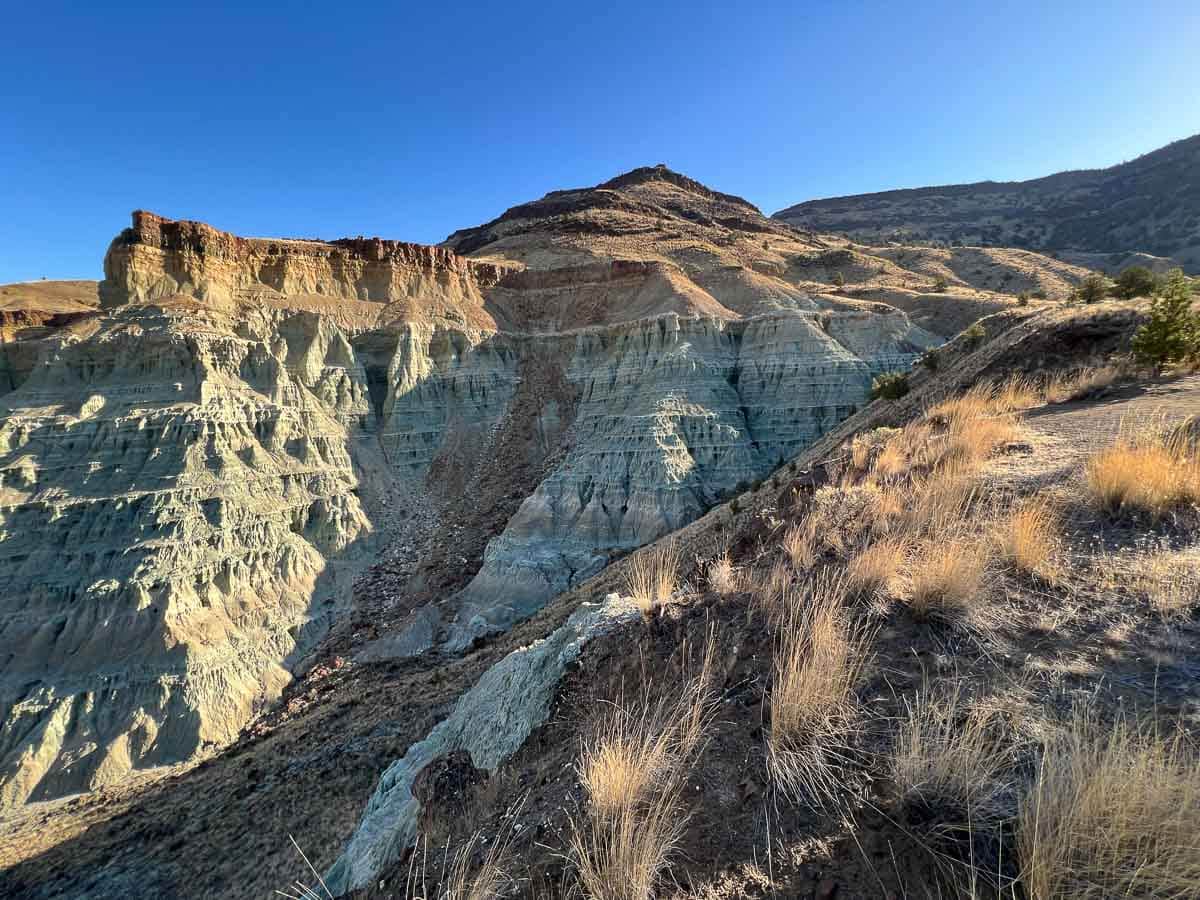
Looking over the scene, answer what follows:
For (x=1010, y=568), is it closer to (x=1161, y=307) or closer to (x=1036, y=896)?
(x=1036, y=896)

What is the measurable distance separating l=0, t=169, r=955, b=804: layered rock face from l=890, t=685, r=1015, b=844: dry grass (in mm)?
19195

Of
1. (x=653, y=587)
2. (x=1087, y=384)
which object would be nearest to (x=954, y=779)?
(x=653, y=587)

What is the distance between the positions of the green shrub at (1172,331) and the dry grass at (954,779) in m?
10.1

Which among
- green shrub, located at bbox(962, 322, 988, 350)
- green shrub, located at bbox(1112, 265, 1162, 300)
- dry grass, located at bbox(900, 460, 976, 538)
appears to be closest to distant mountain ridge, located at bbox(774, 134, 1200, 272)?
A: green shrub, located at bbox(1112, 265, 1162, 300)

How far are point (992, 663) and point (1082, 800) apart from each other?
1.29 metres

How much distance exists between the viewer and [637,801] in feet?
7.88

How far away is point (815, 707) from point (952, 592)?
132 centimetres

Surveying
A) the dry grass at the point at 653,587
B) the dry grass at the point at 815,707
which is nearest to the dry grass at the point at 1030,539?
the dry grass at the point at 815,707

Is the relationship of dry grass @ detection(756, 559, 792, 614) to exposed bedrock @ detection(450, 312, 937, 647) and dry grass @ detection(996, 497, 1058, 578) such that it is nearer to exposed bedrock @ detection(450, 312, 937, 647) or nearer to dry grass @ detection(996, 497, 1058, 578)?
dry grass @ detection(996, 497, 1058, 578)

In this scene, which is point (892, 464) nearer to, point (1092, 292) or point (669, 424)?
point (669, 424)

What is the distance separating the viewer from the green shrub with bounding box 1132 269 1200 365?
26.3ft

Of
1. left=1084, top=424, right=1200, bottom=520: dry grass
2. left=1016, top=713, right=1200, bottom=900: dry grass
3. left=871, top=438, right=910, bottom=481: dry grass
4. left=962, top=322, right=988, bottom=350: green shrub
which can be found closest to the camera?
left=1016, top=713, right=1200, bottom=900: dry grass

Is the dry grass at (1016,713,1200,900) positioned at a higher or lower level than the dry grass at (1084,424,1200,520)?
lower

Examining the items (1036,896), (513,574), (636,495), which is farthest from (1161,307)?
(513,574)
